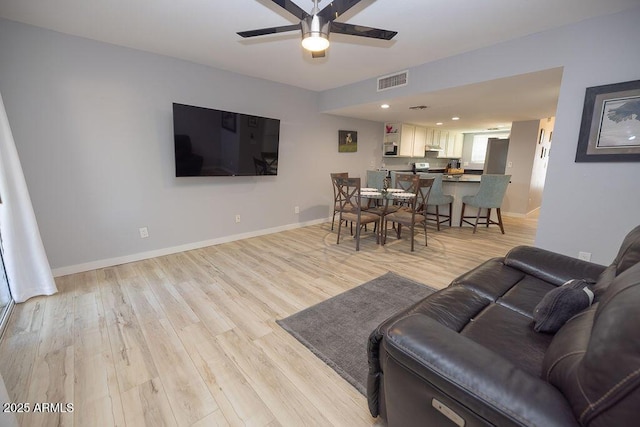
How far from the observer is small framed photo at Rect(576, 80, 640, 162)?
206 centimetres

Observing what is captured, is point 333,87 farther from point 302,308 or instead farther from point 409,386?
point 409,386

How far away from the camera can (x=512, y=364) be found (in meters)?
0.81

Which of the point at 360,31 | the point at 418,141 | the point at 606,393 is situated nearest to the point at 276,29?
the point at 360,31

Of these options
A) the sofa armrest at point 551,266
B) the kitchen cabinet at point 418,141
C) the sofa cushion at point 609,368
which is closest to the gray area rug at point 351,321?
the sofa armrest at point 551,266

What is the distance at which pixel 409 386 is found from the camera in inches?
36.6

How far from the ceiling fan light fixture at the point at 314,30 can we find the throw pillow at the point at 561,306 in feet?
6.36

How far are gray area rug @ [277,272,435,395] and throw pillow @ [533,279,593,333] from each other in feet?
3.08

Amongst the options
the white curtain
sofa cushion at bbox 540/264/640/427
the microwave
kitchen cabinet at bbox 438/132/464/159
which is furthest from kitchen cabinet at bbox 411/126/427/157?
the white curtain

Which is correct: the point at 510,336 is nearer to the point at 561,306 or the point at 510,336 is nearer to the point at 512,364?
the point at 561,306

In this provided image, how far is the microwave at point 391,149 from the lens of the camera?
6.05m

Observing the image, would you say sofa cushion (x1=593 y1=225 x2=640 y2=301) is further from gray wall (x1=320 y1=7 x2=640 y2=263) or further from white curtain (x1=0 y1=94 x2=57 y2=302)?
white curtain (x1=0 y1=94 x2=57 y2=302)

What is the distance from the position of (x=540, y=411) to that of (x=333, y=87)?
4.57 meters

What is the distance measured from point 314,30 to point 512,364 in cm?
201

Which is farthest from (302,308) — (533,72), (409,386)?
Result: (533,72)
